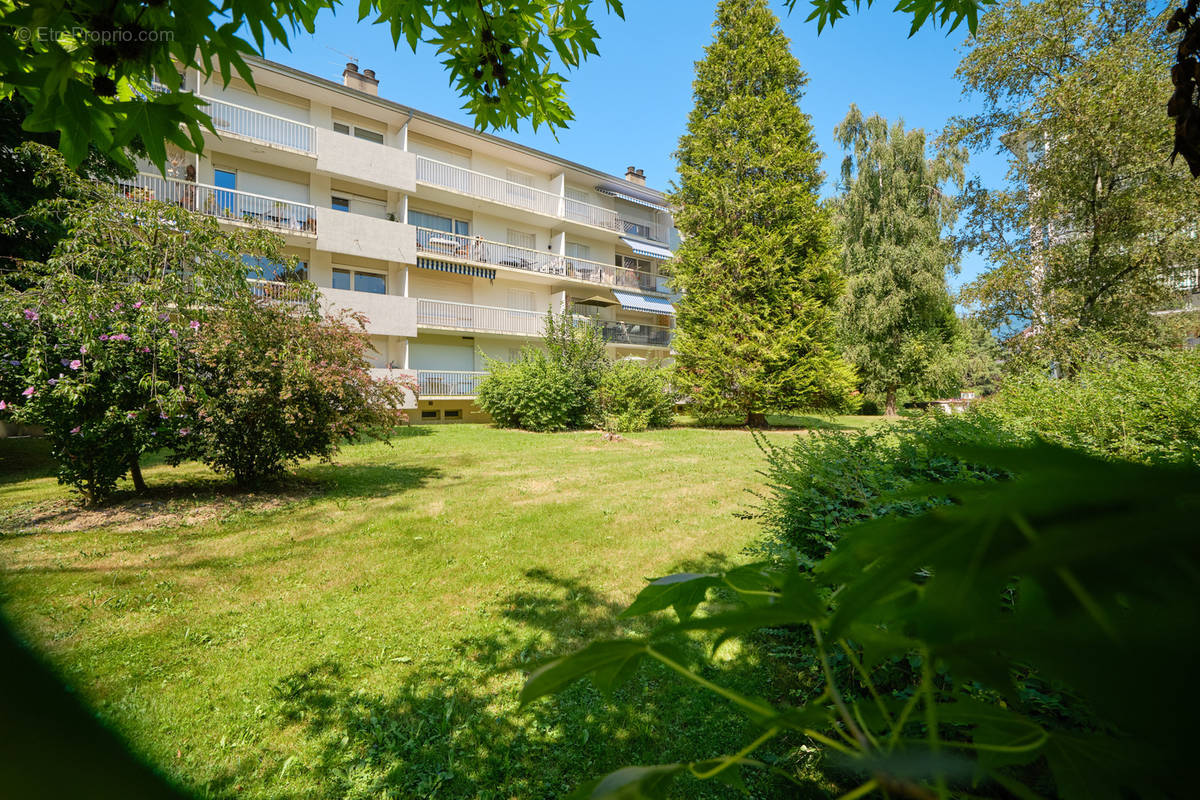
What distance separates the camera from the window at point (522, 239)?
75.7ft

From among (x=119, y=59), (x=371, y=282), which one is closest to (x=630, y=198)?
(x=371, y=282)

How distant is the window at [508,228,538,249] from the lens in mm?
23078

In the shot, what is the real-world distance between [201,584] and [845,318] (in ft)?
79.1

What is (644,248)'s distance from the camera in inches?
1051

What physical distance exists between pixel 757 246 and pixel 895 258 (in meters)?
8.11

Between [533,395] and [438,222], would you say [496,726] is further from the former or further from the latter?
[438,222]

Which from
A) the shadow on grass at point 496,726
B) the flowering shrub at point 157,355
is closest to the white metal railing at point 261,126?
Result: the flowering shrub at point 157,355

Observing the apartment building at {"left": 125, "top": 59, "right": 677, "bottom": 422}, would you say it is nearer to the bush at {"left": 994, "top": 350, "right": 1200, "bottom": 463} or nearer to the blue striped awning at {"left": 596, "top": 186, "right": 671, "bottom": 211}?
the blue striped awning at {"left": 596, "top": 186, "right": 671, "bottom": 211}

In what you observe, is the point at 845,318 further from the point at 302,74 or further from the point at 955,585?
the point at 955,585

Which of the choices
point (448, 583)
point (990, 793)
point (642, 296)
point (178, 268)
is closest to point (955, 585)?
point (990, 793)

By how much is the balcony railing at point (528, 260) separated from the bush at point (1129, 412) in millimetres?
19243

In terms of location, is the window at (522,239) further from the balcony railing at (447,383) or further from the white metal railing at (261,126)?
the white metal railing at (261,126)

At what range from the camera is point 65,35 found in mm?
1726

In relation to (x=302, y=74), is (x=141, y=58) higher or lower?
lower
